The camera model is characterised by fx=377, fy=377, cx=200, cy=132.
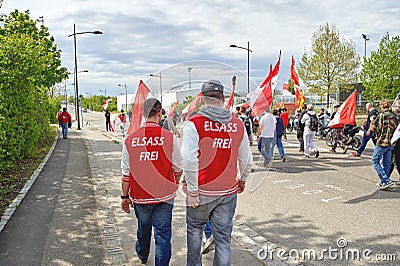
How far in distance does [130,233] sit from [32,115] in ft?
29.3

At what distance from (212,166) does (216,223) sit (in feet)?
1.84

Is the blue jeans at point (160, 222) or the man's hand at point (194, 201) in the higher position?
the man's hand at point (194, 201)

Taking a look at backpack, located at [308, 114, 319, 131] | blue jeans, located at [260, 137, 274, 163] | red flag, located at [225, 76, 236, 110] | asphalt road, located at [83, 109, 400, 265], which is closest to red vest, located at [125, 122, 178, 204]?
red flag, located at [225, 76, 236, 110]

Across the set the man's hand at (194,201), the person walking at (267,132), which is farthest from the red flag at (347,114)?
the man's hand at (194,201)

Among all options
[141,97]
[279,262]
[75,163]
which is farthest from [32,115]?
[279,262]

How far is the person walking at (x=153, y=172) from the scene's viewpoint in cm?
373

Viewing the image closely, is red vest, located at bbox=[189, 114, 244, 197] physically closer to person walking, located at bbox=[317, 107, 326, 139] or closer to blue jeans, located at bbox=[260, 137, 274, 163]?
blue jeans, located at bbox=[260, 137, 274, 163]

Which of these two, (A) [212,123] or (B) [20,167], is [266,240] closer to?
(A) [212,123]

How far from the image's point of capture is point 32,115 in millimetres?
12742

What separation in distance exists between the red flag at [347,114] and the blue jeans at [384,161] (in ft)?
17.8

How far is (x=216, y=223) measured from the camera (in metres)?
3.56

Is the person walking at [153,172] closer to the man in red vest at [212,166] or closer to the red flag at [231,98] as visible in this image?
the man in red vest at [212,166]

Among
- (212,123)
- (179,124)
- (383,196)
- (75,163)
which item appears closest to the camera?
(212,123)

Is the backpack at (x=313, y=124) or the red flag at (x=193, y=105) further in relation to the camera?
the backpack at (x=313, y=124)
